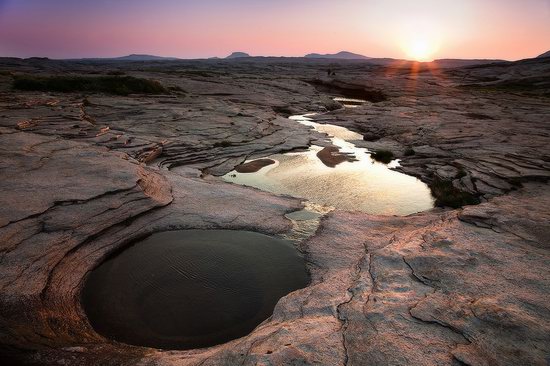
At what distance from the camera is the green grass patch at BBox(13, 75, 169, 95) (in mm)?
25391

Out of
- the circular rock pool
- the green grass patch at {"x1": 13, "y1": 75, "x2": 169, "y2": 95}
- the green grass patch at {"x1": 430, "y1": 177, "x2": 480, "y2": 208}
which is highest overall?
the green grass patch at {"x1": 13, "y1": 75, "x2": 169, "y2": 95}

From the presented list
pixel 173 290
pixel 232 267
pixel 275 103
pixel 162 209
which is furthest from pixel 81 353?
pixel 275 103

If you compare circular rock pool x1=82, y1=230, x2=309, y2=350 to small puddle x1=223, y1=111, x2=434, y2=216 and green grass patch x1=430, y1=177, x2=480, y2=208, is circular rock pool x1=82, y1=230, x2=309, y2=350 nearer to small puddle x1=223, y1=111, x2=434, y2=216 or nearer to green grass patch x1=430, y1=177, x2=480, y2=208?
small puddle x1=223, y1=111, x2=434, y2=216

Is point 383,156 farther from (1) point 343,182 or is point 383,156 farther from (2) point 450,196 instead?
(2) point 450,196

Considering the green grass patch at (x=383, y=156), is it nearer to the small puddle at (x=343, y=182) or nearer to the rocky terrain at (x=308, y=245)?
the small puddle at (x=343, y=182)

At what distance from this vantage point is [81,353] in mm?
4195

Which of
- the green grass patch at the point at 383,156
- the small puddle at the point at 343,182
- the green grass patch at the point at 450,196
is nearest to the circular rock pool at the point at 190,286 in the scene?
the small puddle at the point at 343,182

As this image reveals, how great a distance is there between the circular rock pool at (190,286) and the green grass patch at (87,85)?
23.2 metres

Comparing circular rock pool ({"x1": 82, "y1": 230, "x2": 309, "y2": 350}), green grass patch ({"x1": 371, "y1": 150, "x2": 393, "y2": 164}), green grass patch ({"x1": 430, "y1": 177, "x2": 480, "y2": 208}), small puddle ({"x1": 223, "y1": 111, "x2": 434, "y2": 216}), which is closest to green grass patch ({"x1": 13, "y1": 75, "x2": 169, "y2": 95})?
small puddle ({"x1": 223, "y1": 111, "x2": 434, "y2": 216})

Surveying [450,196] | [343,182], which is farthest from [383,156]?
[450,196]

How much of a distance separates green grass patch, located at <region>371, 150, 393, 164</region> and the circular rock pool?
362 inches

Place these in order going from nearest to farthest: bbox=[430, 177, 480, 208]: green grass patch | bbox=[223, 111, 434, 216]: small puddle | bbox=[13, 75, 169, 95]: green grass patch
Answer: bbox=[430, 177, 480, 208]: green grass patch < bbox=[223, 111, 434, 216]: small puddle < bbox=[13, 75, 169, 95]: green grass patch

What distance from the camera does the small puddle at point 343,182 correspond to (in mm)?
10062

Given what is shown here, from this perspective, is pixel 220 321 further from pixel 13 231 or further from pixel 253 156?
pixel 253 156
